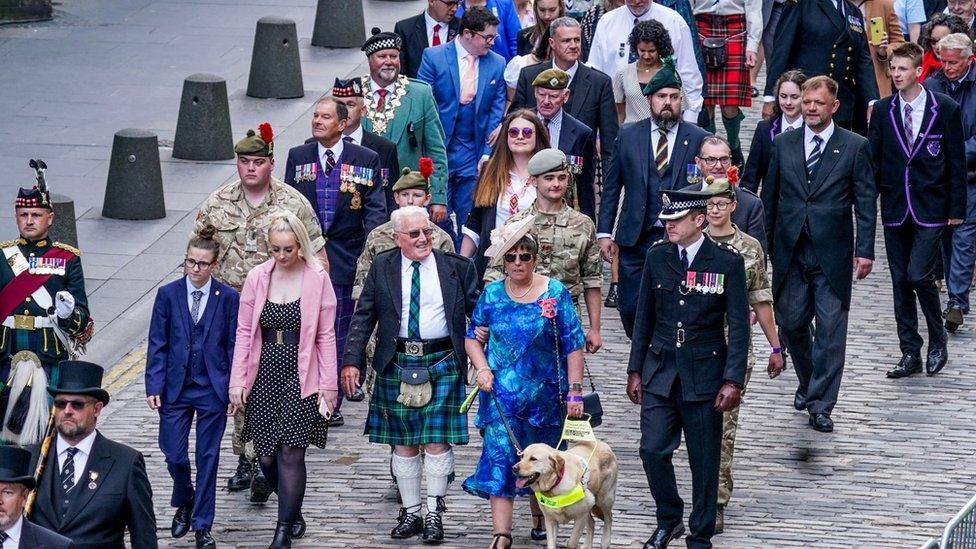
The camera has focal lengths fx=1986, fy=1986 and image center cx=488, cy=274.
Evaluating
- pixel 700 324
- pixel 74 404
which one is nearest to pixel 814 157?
pixel 700 324

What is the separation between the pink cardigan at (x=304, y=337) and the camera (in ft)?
39.1

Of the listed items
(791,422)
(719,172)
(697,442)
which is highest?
(719,172)

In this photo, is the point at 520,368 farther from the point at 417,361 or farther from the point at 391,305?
the point at 391,305

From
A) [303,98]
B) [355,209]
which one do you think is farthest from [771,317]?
[303,98]

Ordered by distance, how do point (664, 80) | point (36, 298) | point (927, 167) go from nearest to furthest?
point (36, 298)
point (664, 80)
point (927, 167)

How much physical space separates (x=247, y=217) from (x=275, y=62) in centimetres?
936

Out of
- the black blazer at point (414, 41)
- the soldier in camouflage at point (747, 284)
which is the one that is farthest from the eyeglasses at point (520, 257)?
the black blazer at point (414, 41)

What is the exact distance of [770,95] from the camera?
16.6 m

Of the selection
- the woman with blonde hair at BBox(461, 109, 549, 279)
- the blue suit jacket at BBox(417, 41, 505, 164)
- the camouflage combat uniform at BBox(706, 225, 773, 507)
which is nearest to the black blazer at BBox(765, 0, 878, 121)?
the blue suit jacket at BBox(417, 41, 505, 164)

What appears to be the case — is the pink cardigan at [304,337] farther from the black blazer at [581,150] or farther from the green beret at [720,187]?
the black blazer at [581,150]

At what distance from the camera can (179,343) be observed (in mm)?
12086

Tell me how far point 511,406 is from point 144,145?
25.9 ft

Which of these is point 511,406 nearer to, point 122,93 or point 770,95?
point 770,95

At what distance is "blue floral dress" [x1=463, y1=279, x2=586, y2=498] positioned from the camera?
11516 millimetres
